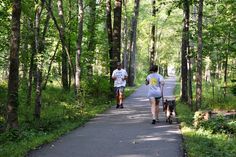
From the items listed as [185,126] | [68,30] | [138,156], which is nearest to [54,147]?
[138,156]

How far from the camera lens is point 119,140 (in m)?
10.5

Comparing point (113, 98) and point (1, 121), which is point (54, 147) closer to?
point (1, 121)

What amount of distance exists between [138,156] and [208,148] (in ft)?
A: 5.87

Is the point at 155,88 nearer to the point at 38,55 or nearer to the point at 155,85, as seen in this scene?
the point at 155,85

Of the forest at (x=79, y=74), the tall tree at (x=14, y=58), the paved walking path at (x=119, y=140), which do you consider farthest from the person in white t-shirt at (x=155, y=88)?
the tall tree at (x=14, y=58)

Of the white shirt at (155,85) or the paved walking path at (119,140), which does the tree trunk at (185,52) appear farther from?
the paved walking path at (119,140)

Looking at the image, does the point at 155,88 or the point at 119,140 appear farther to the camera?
the point at 155,88

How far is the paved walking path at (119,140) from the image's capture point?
8.83 m

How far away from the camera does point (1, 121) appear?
15523mm

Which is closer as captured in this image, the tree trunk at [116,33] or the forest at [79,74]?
the forest at [79,74]

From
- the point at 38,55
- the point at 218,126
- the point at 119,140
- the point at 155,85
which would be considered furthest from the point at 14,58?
the point at 218,126

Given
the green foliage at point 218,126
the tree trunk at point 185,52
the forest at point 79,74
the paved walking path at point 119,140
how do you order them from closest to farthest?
the paved walking path at point 119,140 < the forest at point 79,74 < the green foliage at point 218,126 < the tree trunk at point 185,52

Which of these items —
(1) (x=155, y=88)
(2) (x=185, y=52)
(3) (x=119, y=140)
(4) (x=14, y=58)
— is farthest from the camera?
(2) (x=185, y=52)

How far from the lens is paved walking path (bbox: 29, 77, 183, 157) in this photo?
348 inches
